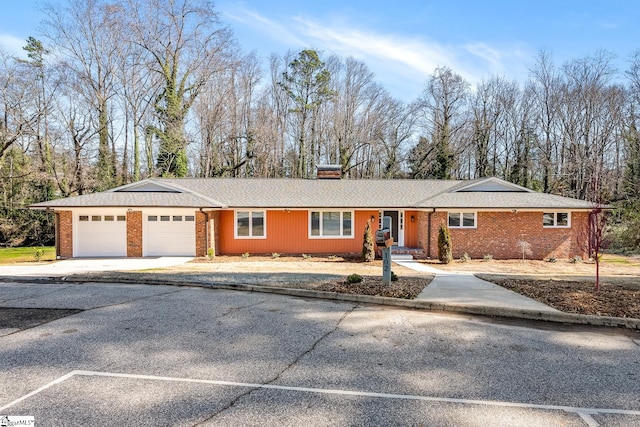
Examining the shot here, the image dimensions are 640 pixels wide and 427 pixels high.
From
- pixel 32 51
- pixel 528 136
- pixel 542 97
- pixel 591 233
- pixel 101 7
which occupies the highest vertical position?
pixel 101 7

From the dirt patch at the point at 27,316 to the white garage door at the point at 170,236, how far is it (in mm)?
9950

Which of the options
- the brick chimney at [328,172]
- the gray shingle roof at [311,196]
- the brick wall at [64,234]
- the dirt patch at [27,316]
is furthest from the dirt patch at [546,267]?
the brick wall at [64,234]

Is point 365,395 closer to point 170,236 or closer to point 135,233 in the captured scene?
point 170,236

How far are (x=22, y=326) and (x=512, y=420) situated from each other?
6952 millimetres

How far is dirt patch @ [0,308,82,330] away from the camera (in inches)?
239

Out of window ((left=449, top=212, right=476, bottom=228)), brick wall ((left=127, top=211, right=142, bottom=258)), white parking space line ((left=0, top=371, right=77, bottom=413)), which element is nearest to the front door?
window ((left=449, top=212, right=476, bottom=228))

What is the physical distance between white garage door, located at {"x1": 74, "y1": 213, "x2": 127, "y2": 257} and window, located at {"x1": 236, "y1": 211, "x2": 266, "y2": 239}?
5056 mm

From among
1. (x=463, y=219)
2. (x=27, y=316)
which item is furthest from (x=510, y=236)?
(x=27, y=316)

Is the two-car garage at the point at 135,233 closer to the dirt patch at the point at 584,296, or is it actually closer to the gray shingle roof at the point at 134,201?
the gray shingle roof at the point at 134,201

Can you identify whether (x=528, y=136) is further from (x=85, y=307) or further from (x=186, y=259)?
(x=85, y=307)

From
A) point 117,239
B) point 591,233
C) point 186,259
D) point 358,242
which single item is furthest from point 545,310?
point 117,239

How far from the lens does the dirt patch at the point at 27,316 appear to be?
6074 mm

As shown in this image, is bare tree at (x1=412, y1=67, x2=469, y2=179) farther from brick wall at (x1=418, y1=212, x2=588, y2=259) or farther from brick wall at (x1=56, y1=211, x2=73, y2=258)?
brick wall at (x1=56, y1=211, x2=73, y2=258)

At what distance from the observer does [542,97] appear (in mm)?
31406
